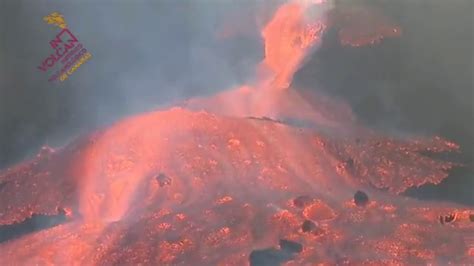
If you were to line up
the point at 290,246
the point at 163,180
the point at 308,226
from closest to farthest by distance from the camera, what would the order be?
the point at 290,246 → the point at 308,226 → the point at 163,180

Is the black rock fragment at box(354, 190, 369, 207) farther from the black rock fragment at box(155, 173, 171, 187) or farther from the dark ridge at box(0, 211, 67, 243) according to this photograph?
the dark ridge at box(0, 211, 67, 243)

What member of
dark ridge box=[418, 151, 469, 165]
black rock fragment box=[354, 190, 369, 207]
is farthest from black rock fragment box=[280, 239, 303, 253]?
dark ridge box=[418, 151, 469, 165]

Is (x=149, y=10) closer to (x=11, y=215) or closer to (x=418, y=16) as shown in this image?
(x=11, y=215)

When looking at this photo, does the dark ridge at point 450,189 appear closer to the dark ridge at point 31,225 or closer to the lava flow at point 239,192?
the lava flow at point 239,192

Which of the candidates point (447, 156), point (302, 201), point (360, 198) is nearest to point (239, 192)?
point (302, 201)

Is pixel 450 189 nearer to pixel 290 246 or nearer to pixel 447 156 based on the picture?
pixel 447 156

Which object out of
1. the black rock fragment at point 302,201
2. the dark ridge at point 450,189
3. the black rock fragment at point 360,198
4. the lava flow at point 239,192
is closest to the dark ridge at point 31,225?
the lava flow at point 239,192
